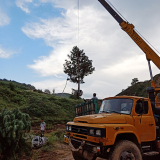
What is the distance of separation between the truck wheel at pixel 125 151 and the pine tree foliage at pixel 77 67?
24.6 metres

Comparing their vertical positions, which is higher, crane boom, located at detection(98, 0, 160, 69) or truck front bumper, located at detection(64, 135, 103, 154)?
crane boom, located at detection(98, 0, 160, 69)

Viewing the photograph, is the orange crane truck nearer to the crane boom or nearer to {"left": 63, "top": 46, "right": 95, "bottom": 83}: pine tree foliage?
the crane boom

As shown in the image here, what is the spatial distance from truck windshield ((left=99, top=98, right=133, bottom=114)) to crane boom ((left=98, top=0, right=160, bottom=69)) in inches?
302

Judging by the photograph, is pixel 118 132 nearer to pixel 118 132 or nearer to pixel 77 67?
pixel 118 132

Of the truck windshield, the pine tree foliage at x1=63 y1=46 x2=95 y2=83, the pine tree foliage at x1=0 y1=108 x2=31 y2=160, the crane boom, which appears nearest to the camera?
the truck windshield

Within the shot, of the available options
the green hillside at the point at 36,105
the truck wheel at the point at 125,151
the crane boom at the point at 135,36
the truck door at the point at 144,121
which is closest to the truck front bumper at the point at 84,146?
the truck wheel at the point at 125,151

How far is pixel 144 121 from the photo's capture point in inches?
192

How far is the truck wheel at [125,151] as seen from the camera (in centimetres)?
403

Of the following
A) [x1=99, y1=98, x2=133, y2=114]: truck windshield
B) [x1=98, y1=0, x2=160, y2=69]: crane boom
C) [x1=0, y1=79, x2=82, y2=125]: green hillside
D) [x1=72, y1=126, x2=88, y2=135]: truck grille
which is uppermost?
[x1=98, y1=0, x2=160, y2=69]: crane boom

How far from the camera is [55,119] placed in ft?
58.6

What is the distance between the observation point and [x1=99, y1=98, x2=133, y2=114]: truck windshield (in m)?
4.89

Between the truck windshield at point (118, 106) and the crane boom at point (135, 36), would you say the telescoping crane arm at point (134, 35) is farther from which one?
the truck windshield at point (118, 106)

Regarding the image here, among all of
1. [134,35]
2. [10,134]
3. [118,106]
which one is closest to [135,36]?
[134,35]

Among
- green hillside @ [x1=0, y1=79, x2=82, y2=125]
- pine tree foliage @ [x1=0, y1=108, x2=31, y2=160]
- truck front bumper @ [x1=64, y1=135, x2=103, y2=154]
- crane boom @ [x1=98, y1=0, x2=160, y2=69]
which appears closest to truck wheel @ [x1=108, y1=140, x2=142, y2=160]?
truck front bumper @ [x1=64, y1=135, x2=103, y2=154]
